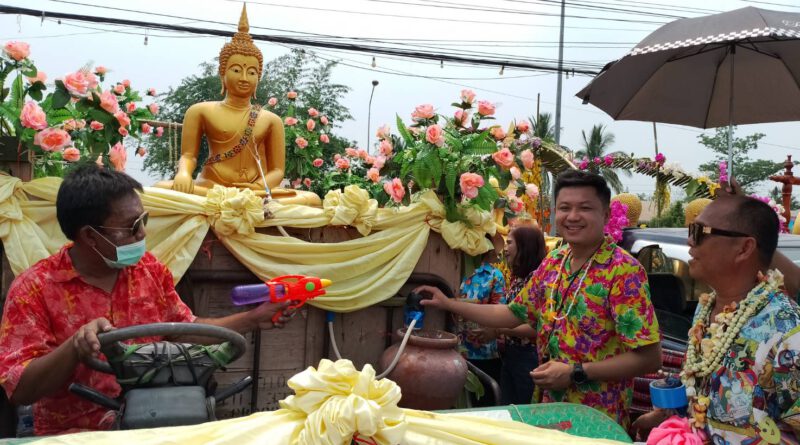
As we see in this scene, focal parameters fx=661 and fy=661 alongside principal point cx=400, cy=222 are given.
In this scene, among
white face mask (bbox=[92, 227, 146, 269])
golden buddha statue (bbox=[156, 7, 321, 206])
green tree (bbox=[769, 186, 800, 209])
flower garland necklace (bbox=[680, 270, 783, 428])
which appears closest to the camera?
flower garland necklace (bbox=[680, 270, 783, 428])

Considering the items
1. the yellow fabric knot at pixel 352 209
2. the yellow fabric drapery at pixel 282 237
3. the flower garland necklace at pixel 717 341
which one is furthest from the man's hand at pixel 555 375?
the yellow fabric knot at pixel 352 209

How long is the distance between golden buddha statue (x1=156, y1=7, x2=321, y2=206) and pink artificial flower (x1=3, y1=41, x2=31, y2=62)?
58.9 inches

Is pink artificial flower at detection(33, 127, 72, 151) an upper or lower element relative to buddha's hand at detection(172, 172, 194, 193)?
upper

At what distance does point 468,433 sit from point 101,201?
64.9 inches

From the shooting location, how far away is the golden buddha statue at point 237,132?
531cm

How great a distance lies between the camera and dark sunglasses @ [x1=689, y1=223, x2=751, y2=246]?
7.34 feet

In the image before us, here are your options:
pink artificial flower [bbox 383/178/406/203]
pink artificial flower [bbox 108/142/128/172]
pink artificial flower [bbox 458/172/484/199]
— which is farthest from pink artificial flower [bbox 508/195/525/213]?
pink artificial flower [bbox 108/142/128/172]

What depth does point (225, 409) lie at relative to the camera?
379 centimetres

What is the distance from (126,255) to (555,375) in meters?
1.81

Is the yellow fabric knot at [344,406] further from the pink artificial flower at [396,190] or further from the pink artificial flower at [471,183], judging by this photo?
the pink artificial flower at [396,190]

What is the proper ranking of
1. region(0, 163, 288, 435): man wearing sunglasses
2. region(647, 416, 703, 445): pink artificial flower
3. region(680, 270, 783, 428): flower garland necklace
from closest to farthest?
region(647, 416, 703, 445): pink artificial flower
region(680, 270, 783, 428): flower garland necklace
region(0, 163, 288, 435): man wearing sunglasses

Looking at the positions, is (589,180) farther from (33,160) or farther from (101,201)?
(33,160)

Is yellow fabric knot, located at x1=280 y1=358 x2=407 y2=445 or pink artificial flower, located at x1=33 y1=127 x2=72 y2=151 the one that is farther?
pink artificial flower, located at x1=33 y1=127 x2=72 y2=151

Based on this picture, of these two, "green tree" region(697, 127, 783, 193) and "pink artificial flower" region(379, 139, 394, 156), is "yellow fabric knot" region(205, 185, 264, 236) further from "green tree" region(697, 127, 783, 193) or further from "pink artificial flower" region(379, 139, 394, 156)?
"green tree" region(697, 127, 783, 193)
